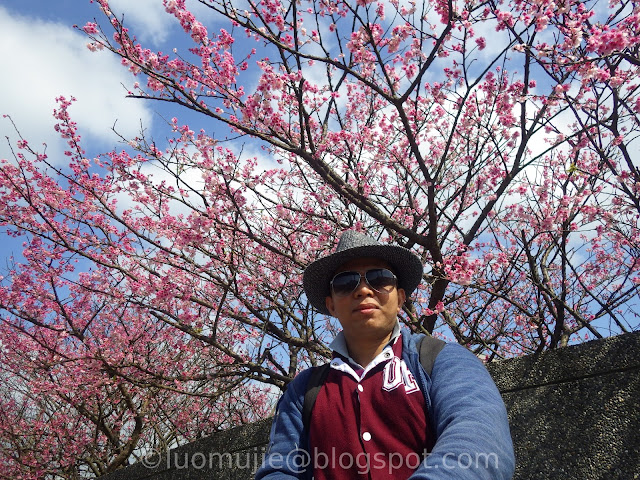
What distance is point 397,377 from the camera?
1610 mm

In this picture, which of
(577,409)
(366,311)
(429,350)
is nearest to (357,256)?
(366,311)

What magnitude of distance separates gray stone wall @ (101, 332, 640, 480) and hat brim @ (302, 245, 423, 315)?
0.95 m

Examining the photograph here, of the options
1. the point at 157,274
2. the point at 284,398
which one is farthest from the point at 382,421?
the point at 157,274

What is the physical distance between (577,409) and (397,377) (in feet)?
3.96

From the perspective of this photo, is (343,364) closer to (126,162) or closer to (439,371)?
(439,371)

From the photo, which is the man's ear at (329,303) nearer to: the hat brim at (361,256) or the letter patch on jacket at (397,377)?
the hat brim at (361,256)

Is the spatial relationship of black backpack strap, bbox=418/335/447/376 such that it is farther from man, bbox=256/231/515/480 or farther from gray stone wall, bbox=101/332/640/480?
gray stone wall, bbox=101/332/640/480

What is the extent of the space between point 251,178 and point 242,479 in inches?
137

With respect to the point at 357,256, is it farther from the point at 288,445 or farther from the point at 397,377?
the point at 288,445

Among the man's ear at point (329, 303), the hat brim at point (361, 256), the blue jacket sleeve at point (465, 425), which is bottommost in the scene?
the blue jacket sleeve at point (465, 425)

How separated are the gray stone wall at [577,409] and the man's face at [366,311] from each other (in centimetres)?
111

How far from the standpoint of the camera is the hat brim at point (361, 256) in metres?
1.89

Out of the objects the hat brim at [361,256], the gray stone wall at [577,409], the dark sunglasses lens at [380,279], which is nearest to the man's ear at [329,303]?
the hat brim at [361,256]

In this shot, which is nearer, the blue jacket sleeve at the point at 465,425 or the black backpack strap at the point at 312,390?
the blue jacket sleeve at the point at 465,425
